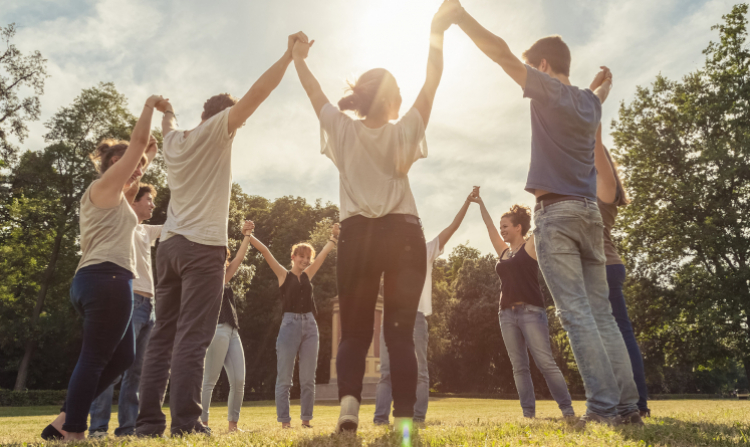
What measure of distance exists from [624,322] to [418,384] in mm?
2465

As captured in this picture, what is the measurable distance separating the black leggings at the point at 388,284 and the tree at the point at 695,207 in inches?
1086

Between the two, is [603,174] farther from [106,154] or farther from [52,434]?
[52,434]

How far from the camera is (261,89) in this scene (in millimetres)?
3992

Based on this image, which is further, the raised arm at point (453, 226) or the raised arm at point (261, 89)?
the raised arm at point (453, 226)

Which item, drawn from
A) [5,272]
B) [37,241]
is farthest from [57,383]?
[37,241]

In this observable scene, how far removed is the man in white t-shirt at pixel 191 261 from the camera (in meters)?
3.90

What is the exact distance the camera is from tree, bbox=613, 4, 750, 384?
26328 mm

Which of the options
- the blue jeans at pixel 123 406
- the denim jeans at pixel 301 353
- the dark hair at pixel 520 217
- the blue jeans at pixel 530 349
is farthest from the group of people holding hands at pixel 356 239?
the denim jeans at pixel 301 353

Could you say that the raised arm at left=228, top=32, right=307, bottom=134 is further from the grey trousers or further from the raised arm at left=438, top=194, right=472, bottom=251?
the raised arm at left=438, top=194, right=472, bottom=251

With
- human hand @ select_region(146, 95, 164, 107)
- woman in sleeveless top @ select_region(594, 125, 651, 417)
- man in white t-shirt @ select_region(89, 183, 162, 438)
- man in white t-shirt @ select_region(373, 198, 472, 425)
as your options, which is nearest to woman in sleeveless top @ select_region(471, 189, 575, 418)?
man in white t-shirt @ select_region(373, 198, 472, 425)

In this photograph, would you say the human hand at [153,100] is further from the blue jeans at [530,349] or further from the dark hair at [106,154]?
the blue jeans at [530,349]

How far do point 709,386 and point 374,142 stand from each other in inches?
3033

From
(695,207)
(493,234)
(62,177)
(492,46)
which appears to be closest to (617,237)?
(695,207)

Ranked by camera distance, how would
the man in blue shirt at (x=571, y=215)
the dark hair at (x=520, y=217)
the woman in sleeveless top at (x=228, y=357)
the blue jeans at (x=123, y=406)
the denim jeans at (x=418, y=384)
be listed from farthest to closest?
1. the dark hair at (x=520, y=217)
2. the woman in sleeveless top at (x=228, y=357)
3. the denim jeans at (x=418, y=384)
4. the blue jeans at (x=123, y=406)
5. the man in blue shirt at (x=571, y=215)
